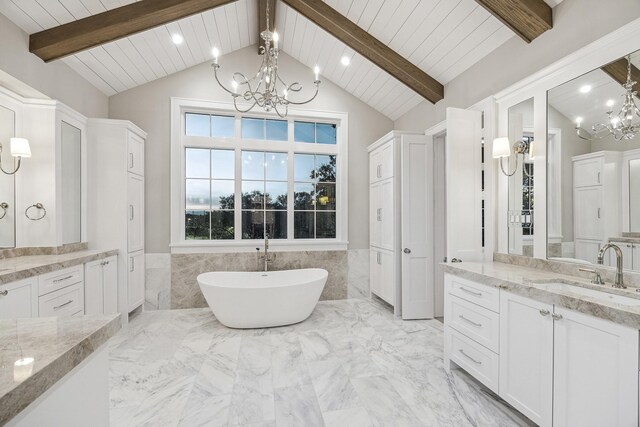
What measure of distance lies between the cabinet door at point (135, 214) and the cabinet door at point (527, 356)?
387 cm

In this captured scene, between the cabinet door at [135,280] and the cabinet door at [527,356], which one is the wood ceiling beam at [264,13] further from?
the cabinet door at [527,356]

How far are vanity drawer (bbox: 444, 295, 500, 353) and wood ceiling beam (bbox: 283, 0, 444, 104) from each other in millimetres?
2482

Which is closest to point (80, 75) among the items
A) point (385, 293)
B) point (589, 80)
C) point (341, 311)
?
point (341, 311)

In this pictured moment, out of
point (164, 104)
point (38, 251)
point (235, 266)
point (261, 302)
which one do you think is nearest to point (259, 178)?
point (235, 266)

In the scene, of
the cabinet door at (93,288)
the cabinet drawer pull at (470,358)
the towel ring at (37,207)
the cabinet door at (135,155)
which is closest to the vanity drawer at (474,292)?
the cabinet drawer pull at (470,358)

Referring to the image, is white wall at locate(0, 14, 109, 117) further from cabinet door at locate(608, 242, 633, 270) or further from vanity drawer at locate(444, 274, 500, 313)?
cabinet door at locate(608, 242, 633, 270)

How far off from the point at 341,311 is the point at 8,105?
161 inches

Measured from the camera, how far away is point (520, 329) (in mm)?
1917

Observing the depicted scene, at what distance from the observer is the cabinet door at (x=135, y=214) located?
371 cm

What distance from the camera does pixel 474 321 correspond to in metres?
2.31

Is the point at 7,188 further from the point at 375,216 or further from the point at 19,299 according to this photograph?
the point at 375,216

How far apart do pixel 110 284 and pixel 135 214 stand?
34.5 inches

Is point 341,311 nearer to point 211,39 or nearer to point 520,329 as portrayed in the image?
point 520,329

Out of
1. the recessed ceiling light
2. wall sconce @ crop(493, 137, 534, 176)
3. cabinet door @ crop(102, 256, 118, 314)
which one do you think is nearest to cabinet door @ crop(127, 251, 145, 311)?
cabinet door @ crop(102, 256, 118, 314)
